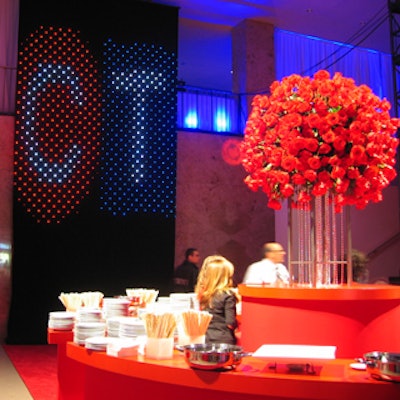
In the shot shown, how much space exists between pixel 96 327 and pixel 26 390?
2933 millimetres

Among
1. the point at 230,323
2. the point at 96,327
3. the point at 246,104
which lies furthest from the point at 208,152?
the point at 96,327

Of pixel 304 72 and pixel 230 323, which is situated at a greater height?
pixel 304 72

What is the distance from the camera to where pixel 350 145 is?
292cm

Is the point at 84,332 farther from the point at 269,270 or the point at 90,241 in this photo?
the point at 90,241

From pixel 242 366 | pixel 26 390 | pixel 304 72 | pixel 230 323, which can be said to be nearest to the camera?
pixel 242 366

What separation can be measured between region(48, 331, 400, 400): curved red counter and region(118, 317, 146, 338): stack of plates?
0.61 ft

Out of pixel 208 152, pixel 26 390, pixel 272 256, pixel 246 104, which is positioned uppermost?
pixel 246 104

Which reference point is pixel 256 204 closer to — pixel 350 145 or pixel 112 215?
pixel 112 215

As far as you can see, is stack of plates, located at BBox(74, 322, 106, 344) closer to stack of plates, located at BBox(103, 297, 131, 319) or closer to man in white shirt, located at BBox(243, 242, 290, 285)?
stack of plates, located at BBox(103, 297, 131, 319)

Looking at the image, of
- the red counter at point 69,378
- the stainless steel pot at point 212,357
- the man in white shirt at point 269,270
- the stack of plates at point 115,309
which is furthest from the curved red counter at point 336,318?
the man in white shirt at point 269,270

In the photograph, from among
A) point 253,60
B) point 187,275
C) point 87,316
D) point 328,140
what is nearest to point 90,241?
point 187,275

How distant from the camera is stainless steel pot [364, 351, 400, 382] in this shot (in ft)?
6.09

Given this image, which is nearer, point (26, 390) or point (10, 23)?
point (26, 390)

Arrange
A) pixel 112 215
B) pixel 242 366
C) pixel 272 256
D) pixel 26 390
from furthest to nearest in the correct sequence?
pixel 112 215, pixel 272 256, pixel 26 390, pixel 242 366
